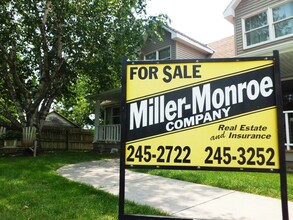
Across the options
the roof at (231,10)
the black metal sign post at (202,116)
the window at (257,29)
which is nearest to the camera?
the black metal sign post at (202,116)

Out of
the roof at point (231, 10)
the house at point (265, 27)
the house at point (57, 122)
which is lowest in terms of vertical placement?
the house at point (57, 122)

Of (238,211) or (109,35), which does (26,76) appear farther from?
(238,211)

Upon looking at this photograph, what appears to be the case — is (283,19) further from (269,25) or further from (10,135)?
(10,135)

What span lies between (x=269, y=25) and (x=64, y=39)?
1003cm

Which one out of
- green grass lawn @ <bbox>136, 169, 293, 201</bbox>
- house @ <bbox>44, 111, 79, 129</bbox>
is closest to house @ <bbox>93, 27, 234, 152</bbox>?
house @ <bbox>44, 111, 79, 129</bbox>

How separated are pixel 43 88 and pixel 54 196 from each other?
9.16 m

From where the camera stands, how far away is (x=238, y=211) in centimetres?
366

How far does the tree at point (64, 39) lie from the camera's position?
12359mm

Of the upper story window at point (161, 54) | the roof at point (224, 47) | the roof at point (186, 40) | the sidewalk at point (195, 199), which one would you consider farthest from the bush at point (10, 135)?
the roof at point (224, 47)

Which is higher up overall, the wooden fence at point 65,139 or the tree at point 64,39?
the tree at point 64,39

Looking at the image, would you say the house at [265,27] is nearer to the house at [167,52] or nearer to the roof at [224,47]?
the roof at [224,47]

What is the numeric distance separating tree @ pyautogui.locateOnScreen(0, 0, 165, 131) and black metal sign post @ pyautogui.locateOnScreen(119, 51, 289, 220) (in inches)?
403

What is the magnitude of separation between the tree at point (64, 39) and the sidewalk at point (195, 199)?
8032 mm

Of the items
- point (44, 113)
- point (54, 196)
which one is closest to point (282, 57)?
point (54, 196)
